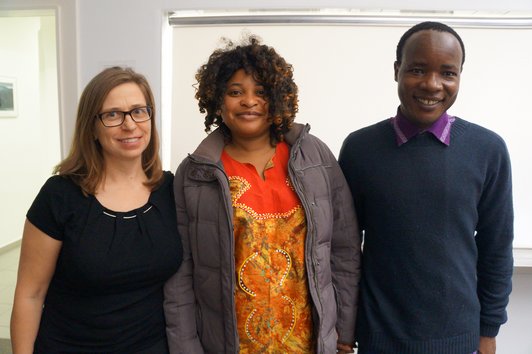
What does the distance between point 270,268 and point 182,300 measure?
1.05ft

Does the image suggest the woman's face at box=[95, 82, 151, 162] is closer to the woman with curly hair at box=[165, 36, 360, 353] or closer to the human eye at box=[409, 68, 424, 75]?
the woman with curly hair at box=[165, 36, 360, 353]

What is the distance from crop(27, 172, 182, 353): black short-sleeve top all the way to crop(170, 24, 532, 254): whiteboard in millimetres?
1057

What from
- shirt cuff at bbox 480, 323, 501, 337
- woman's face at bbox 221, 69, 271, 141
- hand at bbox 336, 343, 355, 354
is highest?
woman's face at bbox 221, 69, 271, 141

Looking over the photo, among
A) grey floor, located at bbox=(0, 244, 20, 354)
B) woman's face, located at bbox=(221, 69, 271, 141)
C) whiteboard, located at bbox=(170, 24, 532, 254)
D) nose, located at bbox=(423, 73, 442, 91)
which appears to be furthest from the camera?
grey floor, located at bbox=(0, 244, 20, 354)

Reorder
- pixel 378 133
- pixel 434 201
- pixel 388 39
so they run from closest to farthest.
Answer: pixel 434 201 → pixel 378 133 → pixel 388 39

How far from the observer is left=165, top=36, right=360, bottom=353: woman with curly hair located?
110 cm

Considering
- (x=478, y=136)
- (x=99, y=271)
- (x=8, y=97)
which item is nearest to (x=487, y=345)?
(x=478, y=136)

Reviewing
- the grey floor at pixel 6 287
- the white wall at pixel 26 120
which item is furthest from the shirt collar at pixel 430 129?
the white wall at pixel 26 120

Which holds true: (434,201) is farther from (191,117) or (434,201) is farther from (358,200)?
(191,117)

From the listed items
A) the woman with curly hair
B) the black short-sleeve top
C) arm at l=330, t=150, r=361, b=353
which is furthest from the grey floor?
arm at l=330, t=150, r=361, b=353

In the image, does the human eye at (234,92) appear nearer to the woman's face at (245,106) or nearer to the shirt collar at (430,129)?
the woman's face at (245,106)

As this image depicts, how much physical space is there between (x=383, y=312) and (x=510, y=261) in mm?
438

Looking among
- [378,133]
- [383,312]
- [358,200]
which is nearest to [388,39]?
[378,133]

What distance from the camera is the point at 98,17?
1.96m
